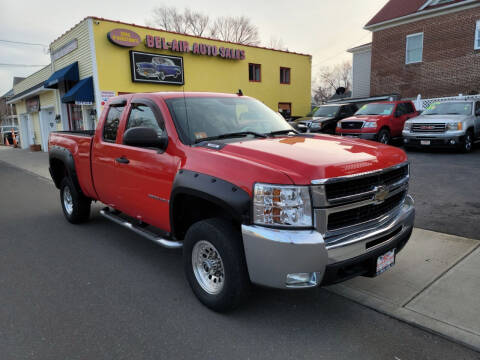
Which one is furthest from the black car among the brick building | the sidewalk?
the sidewalk

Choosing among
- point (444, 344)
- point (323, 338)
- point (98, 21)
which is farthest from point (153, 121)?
point (98, 21)

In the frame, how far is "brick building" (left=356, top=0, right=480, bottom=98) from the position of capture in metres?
19.0

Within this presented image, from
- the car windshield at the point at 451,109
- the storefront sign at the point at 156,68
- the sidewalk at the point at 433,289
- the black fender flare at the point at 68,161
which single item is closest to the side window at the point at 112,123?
the black fender flare at the point at 68,161

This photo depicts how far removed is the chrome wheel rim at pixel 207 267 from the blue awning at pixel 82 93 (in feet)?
47.5

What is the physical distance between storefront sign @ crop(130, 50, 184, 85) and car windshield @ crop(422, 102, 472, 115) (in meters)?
11.6

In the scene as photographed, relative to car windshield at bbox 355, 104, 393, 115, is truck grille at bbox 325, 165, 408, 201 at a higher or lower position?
lower

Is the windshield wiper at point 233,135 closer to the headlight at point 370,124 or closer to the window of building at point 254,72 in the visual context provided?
the headlight at point 370,124

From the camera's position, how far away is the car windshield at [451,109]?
12188mm

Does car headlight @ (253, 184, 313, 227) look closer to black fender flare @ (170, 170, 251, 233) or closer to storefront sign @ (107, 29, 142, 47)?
black fender flare @ (170, 170, 251, 233)

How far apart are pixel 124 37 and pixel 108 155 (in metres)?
13.5

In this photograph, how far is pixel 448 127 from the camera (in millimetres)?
11352

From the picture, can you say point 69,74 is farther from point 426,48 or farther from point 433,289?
point 426,48

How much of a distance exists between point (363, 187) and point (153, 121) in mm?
2277

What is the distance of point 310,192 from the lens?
252 cm
